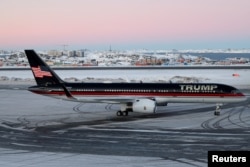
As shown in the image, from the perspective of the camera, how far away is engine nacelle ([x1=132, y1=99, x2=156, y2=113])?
1493 inches

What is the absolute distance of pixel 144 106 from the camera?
38031 millimetres

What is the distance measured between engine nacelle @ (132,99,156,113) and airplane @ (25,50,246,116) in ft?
0.99

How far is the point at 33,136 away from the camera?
101 ft

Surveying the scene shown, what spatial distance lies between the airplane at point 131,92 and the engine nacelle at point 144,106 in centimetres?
30

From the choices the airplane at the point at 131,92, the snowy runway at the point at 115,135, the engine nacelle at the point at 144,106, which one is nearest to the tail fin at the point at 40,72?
the airplane at the point at 131,92

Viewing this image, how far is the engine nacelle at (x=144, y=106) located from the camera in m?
37.9

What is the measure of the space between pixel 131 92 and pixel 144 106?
3962 millimetres

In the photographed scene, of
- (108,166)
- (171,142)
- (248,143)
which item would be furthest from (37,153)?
(248,143)

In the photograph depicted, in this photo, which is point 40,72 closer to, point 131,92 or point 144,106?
point 131,92

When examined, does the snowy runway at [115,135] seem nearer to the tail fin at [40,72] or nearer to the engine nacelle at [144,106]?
the engine nacelle at [144,106]

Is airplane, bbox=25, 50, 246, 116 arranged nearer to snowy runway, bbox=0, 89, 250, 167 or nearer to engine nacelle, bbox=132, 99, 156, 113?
engine nacelle, bbox=132, 99, 156, 113

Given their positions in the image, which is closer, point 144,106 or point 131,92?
point 144,106

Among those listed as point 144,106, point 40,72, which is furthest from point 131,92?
point 40,72

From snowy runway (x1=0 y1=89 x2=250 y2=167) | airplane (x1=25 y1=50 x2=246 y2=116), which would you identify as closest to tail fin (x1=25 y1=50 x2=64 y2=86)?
airplane (x1=25 y1=50 x2=246 y2=116)
